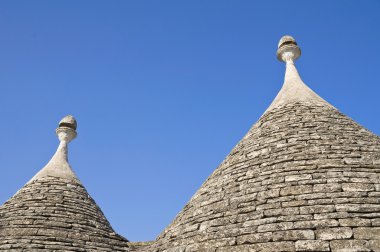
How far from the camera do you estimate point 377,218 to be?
162 inches

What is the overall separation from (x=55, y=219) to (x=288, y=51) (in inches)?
239

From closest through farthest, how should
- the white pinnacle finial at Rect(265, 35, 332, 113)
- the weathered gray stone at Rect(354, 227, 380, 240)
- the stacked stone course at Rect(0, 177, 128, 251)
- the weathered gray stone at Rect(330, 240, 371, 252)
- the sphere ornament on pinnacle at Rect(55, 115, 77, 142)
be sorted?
the weathered gray stone at Rect(330, 240, 371, 252), the weathered gray stone at Rect(354, 227, 380, 240), the stacked stone course at Rect(0, 177, 128, 251), the white pinnacle finial at Rect(265, 35, 332, 113), the sphere ornament on pinnacle at Rect(55, 115, 77, 142)

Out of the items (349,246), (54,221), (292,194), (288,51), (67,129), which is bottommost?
(349,246)

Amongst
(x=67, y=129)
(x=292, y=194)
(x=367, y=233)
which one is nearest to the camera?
(x=367, y=233)

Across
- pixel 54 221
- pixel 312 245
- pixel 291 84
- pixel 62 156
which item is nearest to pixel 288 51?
pixel 291 84

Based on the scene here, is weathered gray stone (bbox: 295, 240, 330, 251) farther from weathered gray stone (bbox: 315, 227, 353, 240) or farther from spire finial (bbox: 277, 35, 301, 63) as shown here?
spire finial (bbox: 277, 35, 301, 63)

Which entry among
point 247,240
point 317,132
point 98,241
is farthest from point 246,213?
point 98,241

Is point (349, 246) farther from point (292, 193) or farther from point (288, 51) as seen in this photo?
point (288, 51)

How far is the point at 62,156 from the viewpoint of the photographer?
9758 mm

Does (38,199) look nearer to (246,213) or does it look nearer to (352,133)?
(246,213)

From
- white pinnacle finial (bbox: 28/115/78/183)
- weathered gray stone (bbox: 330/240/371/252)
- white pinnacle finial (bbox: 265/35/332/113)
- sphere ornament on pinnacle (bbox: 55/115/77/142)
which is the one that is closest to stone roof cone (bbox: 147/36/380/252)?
weathered gray stone (bbox: 330/240/371/252)

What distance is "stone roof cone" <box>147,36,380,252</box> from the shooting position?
405cm

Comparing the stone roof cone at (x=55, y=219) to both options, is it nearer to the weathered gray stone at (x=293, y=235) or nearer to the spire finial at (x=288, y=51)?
the weathered gray stone at (x=293, y=235)

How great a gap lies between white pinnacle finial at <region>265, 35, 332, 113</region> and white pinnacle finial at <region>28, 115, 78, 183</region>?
4.93 metres
